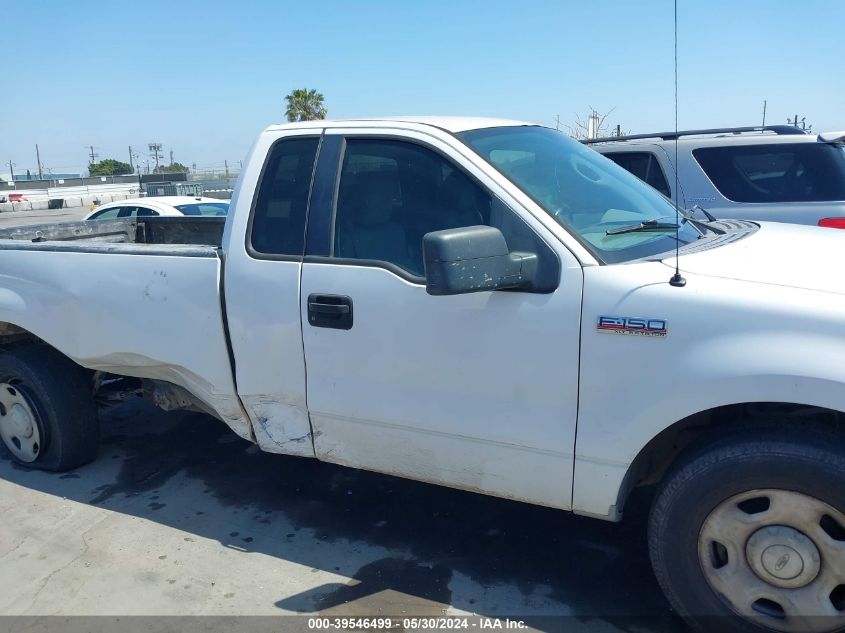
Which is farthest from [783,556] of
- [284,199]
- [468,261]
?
[284,199]

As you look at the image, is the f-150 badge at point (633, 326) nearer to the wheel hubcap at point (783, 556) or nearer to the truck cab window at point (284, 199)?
the wheel hubcap at point (783, 556)

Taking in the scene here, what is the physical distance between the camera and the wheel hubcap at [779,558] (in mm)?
2424

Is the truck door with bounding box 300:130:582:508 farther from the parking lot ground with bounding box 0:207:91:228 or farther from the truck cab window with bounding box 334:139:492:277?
the parking lot ground with bounding box 0:207:91:228

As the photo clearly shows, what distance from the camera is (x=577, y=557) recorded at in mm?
3393

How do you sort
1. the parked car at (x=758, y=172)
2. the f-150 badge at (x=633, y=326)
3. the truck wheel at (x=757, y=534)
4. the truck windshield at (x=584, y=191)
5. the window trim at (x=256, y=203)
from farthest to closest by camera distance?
1. the parked car at (x=758, y=172)
2. the window trim at (x=256, y=203)
3. the truck windshield at (x=584, y=191)
4. the f-150 badge at (x=633, y=326)
5. the truck wheel at (x=757, y=534)

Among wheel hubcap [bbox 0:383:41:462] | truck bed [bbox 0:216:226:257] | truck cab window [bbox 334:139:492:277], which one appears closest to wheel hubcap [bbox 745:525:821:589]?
truck cab window [bbox 334:139:492:277]

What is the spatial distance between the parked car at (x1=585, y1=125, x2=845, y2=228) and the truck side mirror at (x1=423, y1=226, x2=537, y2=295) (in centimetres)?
396

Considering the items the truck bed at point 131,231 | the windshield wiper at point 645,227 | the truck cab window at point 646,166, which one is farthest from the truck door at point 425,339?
the truck cab window at point 646,166

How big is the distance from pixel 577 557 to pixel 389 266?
1646 millimetres

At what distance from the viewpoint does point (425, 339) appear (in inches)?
115

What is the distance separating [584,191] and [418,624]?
199 cm

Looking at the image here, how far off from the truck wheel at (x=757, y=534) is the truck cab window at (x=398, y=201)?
1316mm

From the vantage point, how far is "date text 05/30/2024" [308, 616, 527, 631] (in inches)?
115

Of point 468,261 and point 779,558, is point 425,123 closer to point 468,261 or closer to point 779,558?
point 468,261
